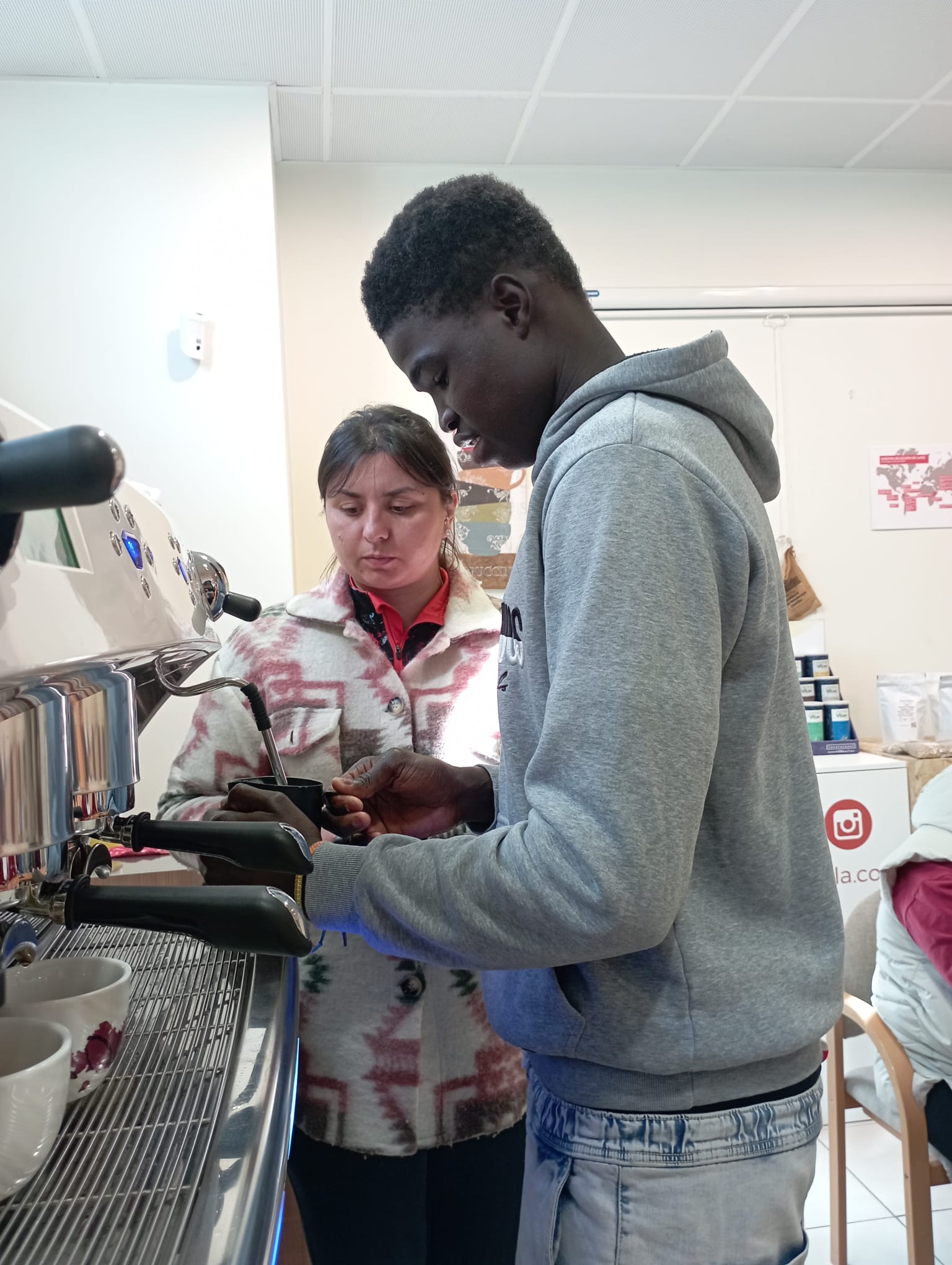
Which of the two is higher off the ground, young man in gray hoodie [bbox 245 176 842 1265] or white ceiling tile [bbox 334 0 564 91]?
Answer: white ceiling tile [bbox 334 0 564 91]

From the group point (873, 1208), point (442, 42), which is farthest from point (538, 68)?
point (873, 1208)

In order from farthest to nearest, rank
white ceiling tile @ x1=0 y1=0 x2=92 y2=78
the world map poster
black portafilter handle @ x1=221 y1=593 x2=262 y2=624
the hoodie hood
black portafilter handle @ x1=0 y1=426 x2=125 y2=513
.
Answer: the world map poster → white ceiling tile @ x1=0 y1=0 x2=92 y2=78 → black portafilter handle @ x1=221 y1=593 x2=262 y2=624 → the hoodie hood → black portafilter handle @ x1=0 y1=426 x2=125 y2=513

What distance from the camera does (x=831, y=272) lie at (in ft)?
10.3

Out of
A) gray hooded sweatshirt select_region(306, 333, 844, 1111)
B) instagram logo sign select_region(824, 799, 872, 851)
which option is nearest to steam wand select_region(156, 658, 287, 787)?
gray hooded sweatshirt select_region(306, 333, 844, 1111)

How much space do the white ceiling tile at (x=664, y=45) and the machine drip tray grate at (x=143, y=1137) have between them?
2272 millimetres

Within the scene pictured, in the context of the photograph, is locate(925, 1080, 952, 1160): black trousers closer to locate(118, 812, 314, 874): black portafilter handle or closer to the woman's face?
the woman's face

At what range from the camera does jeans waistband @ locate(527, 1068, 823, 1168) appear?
2.35ft

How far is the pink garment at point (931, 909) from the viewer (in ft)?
4.93

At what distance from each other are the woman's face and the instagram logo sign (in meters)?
1.81

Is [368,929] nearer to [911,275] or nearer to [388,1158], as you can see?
[388,1158]

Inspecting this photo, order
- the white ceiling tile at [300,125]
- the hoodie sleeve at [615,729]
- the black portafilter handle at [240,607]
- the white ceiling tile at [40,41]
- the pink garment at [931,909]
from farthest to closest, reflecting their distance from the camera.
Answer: the white ceiling tile at [300,125]
the white ceiling tile at [40,41]
the pink garment at [931,909]
the black portafilter handle at [240,607]
the hoodie sleeve at [615,729]

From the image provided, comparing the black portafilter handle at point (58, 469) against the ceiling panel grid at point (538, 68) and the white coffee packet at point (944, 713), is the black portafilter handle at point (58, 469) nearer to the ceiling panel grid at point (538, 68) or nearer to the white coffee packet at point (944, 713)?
the ceiling panel grid at point (538, 68)

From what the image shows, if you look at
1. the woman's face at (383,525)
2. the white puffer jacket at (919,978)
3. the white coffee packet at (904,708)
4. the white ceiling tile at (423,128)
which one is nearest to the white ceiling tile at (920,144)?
the white ceiling tile at (423,128)

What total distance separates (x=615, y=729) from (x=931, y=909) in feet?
3.75
